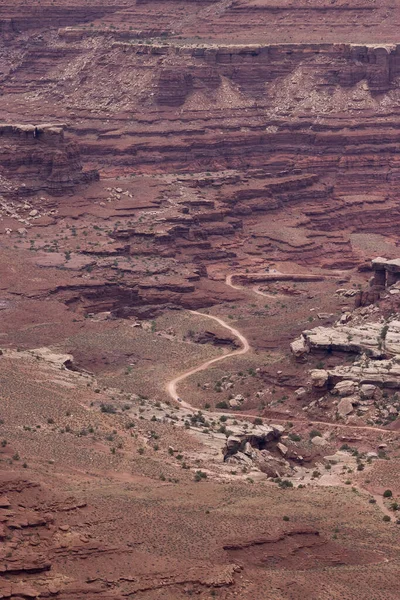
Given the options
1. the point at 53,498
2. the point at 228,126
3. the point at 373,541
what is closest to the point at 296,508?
the point at 373,541

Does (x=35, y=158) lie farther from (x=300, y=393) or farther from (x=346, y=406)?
(x=346, y=406)

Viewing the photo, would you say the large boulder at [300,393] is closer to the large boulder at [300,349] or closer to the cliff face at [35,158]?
the large boulder at [300,349]

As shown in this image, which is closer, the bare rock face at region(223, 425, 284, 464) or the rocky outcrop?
the bare rock face at region(223, 425, 284, 464)

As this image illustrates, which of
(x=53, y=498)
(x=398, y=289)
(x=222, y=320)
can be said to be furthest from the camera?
(x=222, y=320)

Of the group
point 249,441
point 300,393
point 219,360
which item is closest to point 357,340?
point 300,393

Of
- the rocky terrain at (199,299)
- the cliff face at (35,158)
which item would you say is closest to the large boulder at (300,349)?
the rocky terrain at (199,299)

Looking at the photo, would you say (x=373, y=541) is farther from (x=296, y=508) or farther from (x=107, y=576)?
(x=107, y=576)

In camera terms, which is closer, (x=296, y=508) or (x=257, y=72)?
(x=296, y=508)

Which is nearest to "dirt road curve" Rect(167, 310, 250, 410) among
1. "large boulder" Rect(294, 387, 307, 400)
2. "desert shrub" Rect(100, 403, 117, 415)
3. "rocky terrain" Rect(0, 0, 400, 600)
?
"rocky terrain" Rect(0, 0, 400, 600)

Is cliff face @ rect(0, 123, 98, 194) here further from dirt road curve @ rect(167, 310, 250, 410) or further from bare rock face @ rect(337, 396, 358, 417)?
bare rock face @ rect(337, 396, 358, 417)
